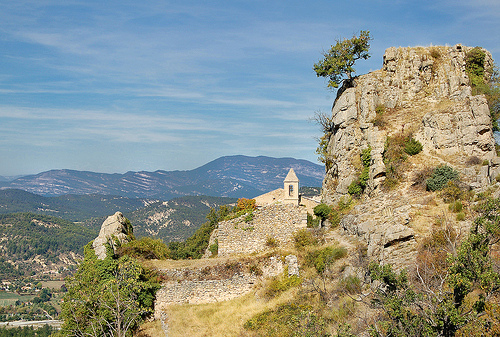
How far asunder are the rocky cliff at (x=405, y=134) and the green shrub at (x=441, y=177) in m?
0.58

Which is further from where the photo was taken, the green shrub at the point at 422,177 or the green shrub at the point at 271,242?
the green shrub at the point at 422,177

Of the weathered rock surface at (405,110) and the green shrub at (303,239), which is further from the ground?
the weathered rock surface at (405,110)

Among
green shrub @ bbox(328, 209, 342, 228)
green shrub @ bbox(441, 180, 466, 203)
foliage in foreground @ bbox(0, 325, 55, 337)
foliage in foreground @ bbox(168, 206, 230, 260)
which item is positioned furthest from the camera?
foliage in foreground @ bbox(0, 325, 55, 337)

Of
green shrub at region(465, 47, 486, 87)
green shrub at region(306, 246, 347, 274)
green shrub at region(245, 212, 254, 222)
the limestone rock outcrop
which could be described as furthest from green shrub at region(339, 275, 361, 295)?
green shrub at region(465, 47, 486, 87)

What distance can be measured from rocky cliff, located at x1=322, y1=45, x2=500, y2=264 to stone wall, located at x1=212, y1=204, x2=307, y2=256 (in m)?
3.39

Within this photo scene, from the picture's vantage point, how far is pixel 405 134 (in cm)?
2672

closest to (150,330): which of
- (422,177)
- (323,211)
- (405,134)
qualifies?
(323,211)

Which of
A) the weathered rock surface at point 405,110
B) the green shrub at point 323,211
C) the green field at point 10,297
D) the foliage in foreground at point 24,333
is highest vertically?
the weathered rock surface at point 405,110

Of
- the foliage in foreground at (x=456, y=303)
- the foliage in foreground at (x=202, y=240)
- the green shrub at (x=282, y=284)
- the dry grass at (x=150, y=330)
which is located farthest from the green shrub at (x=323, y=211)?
the foliage in foreground at (x=202, y=240)

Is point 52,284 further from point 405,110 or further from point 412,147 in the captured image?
point 412,147

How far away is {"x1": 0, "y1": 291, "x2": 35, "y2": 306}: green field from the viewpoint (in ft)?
393

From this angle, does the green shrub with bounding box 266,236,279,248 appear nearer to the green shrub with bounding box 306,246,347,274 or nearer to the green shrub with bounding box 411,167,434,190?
the green shrub with bounding box 306,246,347,274

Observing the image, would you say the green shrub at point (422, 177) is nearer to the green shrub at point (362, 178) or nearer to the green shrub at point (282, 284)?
the green shrub at point (362, 178)

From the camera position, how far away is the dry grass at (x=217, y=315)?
709 inches
